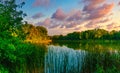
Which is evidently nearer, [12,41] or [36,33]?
[12,41]

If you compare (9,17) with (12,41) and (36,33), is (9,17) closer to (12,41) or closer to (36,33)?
(12,41)

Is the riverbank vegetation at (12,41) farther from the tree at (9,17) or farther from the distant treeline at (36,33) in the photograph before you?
the distant treeline at (36,33)

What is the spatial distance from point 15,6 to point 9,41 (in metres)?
2.72

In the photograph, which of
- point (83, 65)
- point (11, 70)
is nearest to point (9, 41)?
point (11, 70)

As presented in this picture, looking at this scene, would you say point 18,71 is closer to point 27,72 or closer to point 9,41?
point 27,72

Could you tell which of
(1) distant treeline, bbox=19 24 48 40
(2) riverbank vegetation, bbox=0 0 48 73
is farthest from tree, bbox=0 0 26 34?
(1) distant treeline, bbox=19 24 48 40

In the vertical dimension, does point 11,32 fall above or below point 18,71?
above

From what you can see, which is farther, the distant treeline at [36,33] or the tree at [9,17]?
the distant treeline at [36,33]

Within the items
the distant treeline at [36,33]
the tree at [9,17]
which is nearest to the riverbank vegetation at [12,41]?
the tree at [9,17]

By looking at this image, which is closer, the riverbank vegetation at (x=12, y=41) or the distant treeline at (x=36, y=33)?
the riverbank vegetation at (x=12, y=41)

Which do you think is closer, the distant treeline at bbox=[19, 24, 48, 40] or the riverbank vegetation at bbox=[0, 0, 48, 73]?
the riverbank vegetation at bbox=[0, 0, 48, 73]

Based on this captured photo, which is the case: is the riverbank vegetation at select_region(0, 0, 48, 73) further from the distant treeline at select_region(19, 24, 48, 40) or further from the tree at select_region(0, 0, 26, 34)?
the distant treeline at select_region(19, 24, 48, 40)

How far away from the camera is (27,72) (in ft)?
43.7

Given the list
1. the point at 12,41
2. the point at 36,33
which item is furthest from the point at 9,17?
the point at 36,33
